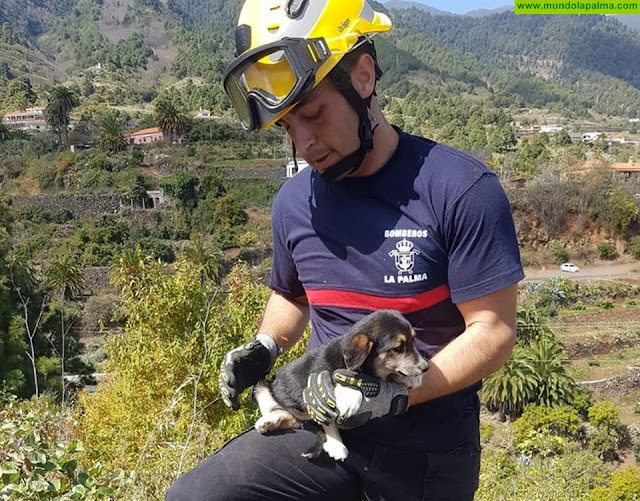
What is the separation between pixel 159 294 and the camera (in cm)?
760

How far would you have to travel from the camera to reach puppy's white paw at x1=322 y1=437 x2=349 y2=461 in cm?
175

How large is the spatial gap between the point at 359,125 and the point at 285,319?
87 centimetres

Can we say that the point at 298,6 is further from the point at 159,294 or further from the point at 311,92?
the point at 159,294

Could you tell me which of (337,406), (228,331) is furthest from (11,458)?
(228,331)

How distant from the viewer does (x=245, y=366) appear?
6.76 feet

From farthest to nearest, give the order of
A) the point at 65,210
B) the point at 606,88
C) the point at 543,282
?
the point at 606,88 → the point at 65,210 → the point at 543,282

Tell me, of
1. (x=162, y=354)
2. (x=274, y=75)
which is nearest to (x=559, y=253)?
(x=162, y=354)

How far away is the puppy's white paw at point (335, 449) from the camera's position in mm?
1748

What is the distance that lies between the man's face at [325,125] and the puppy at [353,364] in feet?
1.72

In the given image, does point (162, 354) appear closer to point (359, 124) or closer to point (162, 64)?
point (359, 124)

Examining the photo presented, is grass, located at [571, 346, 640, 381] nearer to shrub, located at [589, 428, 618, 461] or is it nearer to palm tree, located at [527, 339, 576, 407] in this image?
palm tree, located at [527, 339, 576, 407]

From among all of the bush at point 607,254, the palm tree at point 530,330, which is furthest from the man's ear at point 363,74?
the bush at point 607,254

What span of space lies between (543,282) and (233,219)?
20.4 meters

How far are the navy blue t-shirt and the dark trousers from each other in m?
0.05
